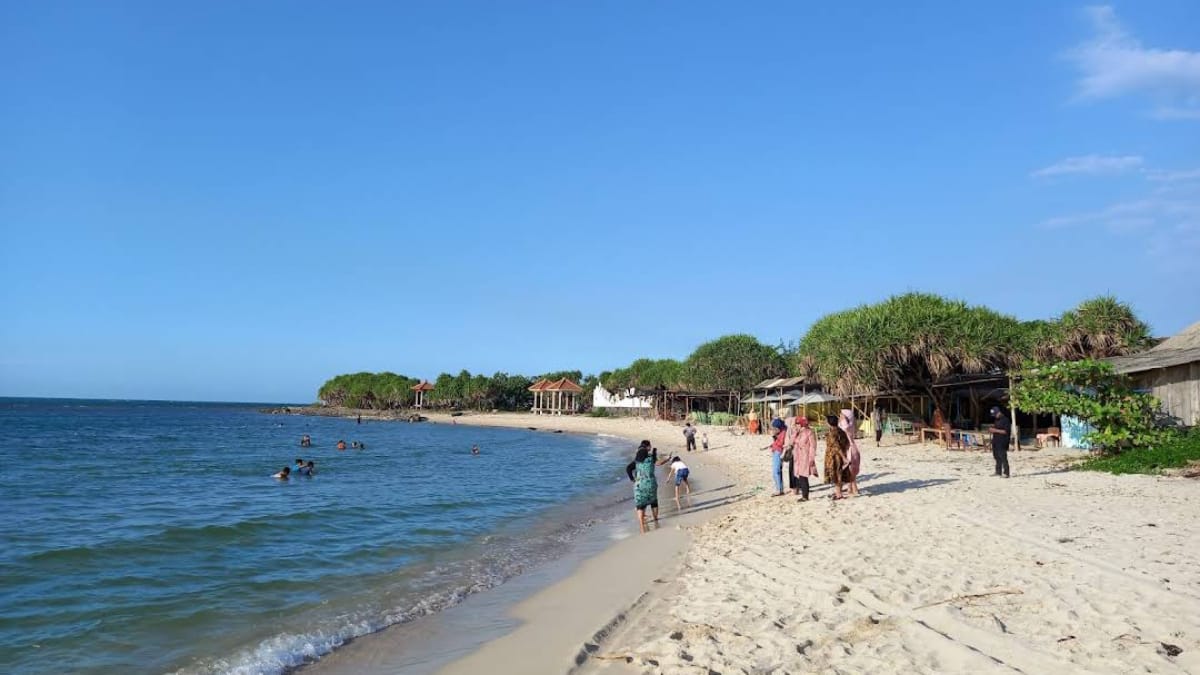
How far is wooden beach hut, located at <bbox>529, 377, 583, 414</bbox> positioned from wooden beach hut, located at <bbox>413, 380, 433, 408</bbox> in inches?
846

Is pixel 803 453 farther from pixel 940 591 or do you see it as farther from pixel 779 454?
pixel 940 591

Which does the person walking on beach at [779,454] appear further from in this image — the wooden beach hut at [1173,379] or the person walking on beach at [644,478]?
the wooden beach hut at [1173,379]

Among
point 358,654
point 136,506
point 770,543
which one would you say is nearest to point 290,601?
point 358,654

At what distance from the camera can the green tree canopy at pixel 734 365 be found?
171 feet

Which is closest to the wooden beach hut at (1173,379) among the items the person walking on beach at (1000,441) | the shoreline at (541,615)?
the person walking on beach at (1000,441)

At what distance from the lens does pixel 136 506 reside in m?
14.9

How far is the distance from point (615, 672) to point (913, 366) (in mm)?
24149

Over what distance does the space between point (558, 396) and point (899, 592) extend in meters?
76.5

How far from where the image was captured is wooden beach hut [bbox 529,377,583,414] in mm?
78125

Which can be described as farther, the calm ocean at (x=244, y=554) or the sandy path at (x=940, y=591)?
the calm ocean at (x=244, y=554)

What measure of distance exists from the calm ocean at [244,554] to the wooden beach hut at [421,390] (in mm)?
76821

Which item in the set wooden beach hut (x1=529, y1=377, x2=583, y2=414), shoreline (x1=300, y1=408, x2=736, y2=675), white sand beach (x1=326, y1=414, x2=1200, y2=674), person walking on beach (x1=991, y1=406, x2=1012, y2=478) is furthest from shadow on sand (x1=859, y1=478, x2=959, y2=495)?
wooden beach hut (x1=529, y1=377, x2=583, y2=414)

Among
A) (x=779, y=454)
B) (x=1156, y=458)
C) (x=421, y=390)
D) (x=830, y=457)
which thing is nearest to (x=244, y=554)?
(x=779, y=454)

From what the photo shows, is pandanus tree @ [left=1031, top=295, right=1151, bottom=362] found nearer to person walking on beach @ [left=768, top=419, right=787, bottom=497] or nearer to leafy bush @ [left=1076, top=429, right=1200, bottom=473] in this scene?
leafy bush @ [left=1076, top=429, right=1200, bottom=473]
